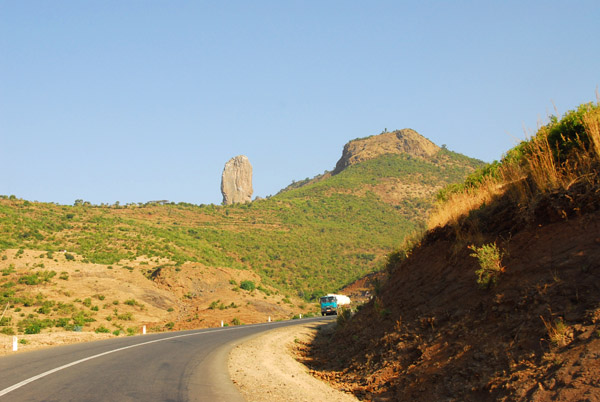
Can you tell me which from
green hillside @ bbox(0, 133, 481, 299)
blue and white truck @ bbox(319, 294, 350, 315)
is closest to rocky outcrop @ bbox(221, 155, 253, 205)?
green hillside @ bbox(0, 133, 481, 299)

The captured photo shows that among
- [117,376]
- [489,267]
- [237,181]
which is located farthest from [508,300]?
[237,181]

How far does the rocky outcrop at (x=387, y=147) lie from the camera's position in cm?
13150

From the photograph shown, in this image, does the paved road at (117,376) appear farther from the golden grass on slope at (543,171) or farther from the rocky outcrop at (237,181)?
the rocky outcrop at (237,181)

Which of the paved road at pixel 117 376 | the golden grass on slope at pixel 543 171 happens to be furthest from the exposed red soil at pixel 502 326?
the paved road at pixel 117 376

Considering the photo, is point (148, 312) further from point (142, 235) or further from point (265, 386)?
point (265, 386)

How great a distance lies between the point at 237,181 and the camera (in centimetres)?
11306

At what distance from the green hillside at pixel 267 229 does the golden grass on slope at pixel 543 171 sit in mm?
30005

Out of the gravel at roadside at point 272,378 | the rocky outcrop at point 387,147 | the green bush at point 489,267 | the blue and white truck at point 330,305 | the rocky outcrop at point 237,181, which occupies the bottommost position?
the gravel at roadside at point 272,378

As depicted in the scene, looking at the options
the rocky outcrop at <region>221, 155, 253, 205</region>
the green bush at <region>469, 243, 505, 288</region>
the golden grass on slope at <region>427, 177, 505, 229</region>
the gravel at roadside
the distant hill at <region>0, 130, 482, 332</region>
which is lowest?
the gravel at roadside

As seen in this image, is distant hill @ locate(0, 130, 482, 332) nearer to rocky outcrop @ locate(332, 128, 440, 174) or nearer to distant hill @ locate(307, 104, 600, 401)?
rocky outcrop @ locate(332, 128, 440, 174)

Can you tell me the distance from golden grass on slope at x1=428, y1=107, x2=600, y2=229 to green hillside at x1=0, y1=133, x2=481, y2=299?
3001 cm

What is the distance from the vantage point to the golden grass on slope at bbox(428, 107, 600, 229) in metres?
8.45

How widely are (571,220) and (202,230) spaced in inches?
2811

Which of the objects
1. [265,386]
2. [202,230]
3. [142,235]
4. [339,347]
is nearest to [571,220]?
[265,386]
